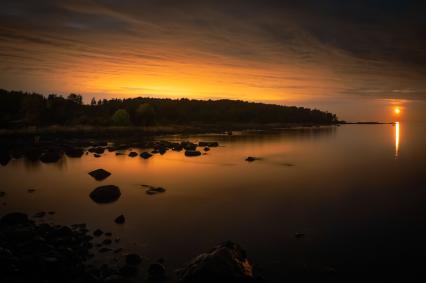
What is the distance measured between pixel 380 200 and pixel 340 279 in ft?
47.8

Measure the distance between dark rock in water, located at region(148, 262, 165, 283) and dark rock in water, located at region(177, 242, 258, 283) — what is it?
0.62 meters

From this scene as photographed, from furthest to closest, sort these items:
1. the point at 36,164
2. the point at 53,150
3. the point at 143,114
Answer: the point at 143,114
the point at 53,150
the point at 36,164

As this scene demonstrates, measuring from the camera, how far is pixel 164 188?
2745 centimetres

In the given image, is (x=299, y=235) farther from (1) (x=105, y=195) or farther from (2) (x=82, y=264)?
(1) (x=105, y=195)

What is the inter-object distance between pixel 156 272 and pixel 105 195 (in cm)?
Answer: 1202

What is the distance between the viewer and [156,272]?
37.6 feet

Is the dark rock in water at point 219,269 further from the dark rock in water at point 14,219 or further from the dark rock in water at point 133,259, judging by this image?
the dark rock in water at point 14,219

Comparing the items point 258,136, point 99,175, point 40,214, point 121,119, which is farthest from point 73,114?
point 40,214

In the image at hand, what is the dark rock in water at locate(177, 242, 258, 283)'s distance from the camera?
10305 mm

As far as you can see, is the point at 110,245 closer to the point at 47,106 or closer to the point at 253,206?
the point at 253,206

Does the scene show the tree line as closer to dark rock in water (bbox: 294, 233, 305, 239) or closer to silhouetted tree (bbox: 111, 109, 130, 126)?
silhouetted tree (bbox: 111, 109, 130, 126)

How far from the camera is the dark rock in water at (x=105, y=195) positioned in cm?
2200

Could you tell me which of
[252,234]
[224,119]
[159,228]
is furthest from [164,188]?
[224,119]

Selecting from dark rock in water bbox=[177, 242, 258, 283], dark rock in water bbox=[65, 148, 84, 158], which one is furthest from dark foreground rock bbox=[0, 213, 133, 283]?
dark rock in water bbox=[65, 148, 84, 158]
